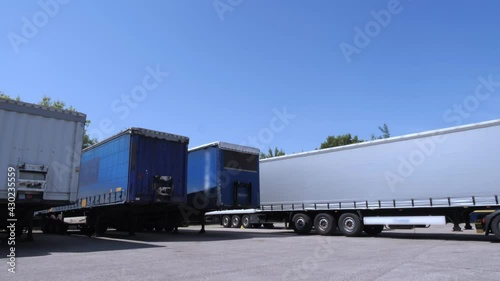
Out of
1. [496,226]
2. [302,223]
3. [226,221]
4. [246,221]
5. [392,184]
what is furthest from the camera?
[226,221]

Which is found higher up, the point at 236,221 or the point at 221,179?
the point at 221,179

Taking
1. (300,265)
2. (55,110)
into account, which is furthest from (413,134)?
(55,110)

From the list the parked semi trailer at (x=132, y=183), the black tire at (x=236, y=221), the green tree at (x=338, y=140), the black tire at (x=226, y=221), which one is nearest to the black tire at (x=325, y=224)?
the parked semi trailer at (x=132, y=183)

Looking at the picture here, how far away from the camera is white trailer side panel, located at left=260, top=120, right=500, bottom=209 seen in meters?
12.5

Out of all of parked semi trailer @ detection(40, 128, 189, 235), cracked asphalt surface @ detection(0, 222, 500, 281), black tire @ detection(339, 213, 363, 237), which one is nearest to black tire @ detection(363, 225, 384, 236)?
black tire @ detection(339, 213, 363, 237)

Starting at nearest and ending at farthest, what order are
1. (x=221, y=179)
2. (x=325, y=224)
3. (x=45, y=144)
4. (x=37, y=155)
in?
(x=37, y=155) → (x=45, y=144) → (x=221, y=179) → (x=325, y=224)

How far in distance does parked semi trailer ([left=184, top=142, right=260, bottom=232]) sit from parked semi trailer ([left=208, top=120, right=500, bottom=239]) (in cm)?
221

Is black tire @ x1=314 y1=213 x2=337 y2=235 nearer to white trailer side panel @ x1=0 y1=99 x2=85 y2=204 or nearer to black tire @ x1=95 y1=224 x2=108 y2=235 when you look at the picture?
black tire @ x1=95 y1=224 x2=108 y2=235

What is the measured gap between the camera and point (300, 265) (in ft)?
24.9

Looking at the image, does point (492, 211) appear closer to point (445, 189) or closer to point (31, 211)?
point (445, 189)

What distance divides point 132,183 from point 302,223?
8.51m

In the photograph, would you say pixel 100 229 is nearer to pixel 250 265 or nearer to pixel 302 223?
pixel 302 223

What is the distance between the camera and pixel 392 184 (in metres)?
14.8

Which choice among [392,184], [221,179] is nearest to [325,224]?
[392,184]
